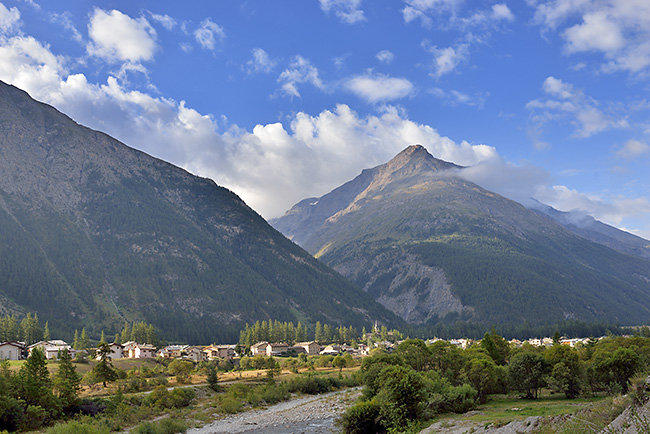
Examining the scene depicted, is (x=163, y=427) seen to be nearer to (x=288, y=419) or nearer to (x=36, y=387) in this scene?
(x=36, y=387)

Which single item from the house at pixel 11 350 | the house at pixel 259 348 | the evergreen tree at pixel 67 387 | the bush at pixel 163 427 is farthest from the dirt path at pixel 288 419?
the house at pixel 259 348

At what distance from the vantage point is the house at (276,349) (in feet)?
589

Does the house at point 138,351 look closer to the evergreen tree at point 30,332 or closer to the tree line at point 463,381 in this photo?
the evergreen tree at point 30,332

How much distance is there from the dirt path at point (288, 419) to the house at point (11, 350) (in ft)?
235

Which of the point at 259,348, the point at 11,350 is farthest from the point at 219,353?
the point at 11,350

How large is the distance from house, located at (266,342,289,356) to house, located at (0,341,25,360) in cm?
7838

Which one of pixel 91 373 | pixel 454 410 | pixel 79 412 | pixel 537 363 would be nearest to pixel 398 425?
pixel 454 410

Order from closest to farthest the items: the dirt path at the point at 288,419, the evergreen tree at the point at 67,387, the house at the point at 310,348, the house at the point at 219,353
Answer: the dirt path at the point at 288,419 → the evergreen tree at the point at 67,387 → the house at the point at 219,353 → the house at the point at 310,348

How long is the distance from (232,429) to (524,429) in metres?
46.2

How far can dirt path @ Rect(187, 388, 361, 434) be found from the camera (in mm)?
66500

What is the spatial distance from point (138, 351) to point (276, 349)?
5514 cm

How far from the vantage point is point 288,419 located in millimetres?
74688

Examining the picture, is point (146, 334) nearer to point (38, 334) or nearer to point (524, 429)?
point (38, 334)

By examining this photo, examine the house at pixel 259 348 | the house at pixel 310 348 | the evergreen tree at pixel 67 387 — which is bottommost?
the house at pixel 310 348
